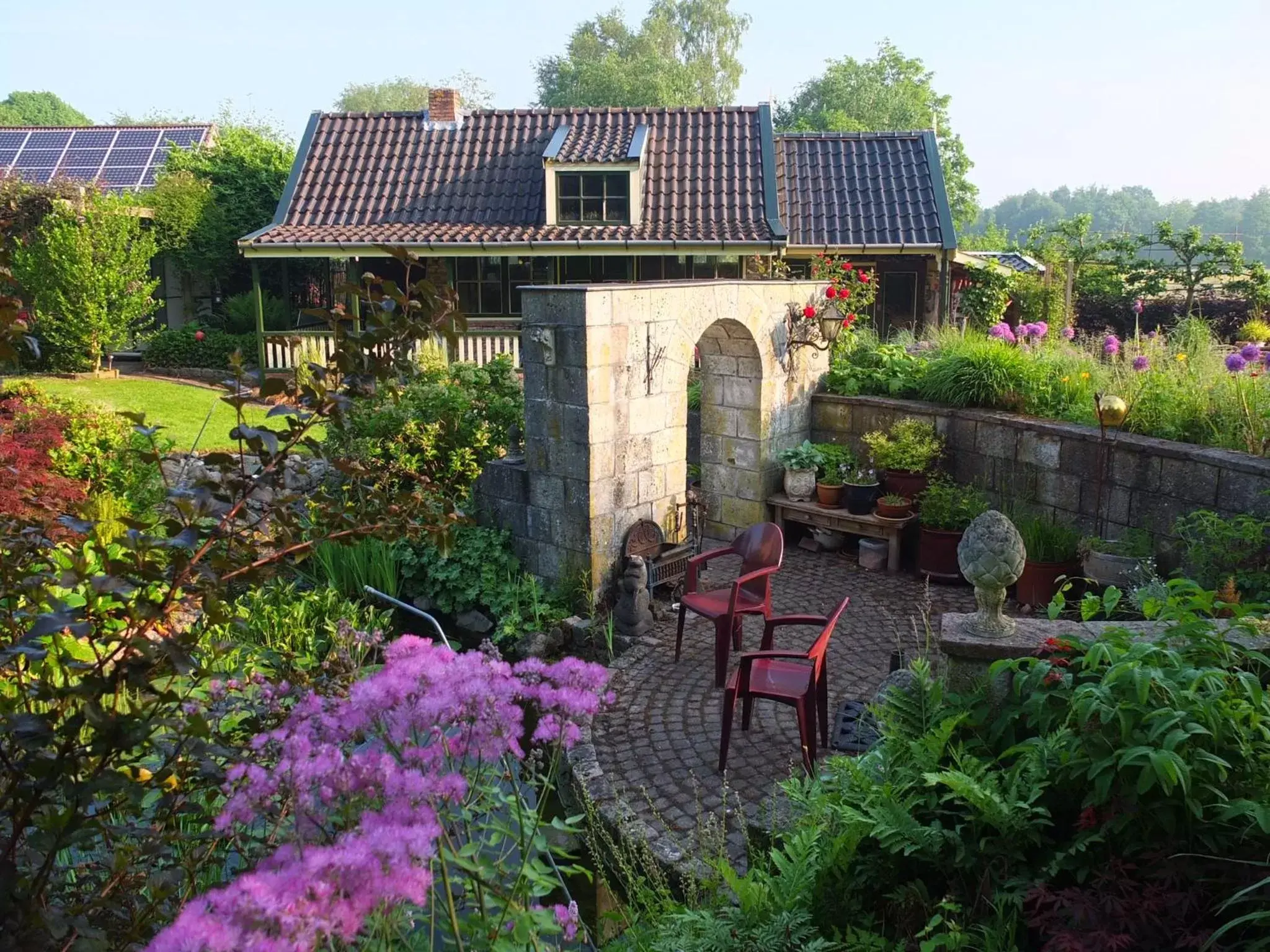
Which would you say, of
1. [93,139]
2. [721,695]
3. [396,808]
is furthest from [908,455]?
[93,139]

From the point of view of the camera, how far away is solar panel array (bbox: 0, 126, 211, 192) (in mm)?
21906

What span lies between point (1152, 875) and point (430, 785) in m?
2.06

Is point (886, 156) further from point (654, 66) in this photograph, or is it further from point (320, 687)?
point (654, 66)

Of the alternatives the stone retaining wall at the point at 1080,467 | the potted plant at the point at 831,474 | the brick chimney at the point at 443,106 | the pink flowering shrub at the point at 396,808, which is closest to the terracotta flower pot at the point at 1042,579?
the stone retaining wall at the point at 1080,467

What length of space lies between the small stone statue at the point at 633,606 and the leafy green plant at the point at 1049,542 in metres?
2.82

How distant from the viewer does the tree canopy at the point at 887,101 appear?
4681 centimetres

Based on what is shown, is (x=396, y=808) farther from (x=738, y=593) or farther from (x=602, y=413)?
(x=602, y=413)

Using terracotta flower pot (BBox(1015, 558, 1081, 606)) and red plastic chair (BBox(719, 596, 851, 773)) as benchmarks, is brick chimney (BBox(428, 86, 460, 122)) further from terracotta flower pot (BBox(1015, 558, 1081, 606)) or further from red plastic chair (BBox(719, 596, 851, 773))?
red plastic chair (BBox(719, 596, 851, 773))

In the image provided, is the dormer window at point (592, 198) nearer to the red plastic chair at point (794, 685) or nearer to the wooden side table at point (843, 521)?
the wooden side table at point (843, 521)

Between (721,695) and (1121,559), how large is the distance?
9.57ft

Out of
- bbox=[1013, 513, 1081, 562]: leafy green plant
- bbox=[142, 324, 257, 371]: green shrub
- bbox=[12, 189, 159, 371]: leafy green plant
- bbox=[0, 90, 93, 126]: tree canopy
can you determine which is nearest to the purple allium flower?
bbox=[1013, 513, 1081, 562]: leafy green plant

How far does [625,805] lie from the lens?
493 cm

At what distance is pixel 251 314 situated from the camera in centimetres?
1958

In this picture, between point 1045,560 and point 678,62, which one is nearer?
point 1045,560
